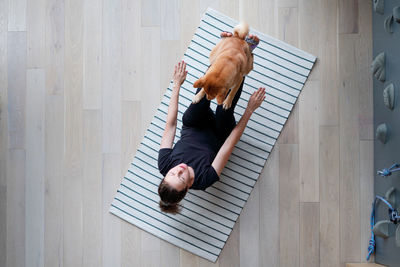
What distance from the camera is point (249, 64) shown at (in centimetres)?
144

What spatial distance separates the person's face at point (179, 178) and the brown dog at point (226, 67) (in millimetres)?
315

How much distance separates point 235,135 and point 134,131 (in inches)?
22.7

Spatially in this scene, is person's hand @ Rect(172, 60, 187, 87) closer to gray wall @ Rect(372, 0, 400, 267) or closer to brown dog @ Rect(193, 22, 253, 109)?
brown dog @ Rect(193, 22, 253, 109)

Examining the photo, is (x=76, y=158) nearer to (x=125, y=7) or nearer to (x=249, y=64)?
(x=125, y=7)

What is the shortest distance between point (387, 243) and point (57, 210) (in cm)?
170

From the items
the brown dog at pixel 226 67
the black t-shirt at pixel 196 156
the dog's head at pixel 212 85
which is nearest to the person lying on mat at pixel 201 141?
the black t-shirt at pixel 196 156

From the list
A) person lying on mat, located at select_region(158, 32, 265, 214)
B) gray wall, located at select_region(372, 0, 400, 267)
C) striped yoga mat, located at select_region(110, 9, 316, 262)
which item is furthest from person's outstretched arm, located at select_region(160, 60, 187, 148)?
gray wall, located at select_region(372, 0, 400, 267)

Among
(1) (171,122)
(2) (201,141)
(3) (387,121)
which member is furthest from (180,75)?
(3) (387,121)

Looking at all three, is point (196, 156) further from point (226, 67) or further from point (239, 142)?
point (226, 67)

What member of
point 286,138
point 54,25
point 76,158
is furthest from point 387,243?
point 54,25

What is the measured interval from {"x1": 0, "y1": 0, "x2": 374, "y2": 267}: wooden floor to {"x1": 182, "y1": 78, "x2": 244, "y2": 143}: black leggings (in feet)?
1.15

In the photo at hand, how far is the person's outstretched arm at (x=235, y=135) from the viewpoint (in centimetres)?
160

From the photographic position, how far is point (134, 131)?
1887 millimetres

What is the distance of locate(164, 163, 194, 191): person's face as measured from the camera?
4.58ft
